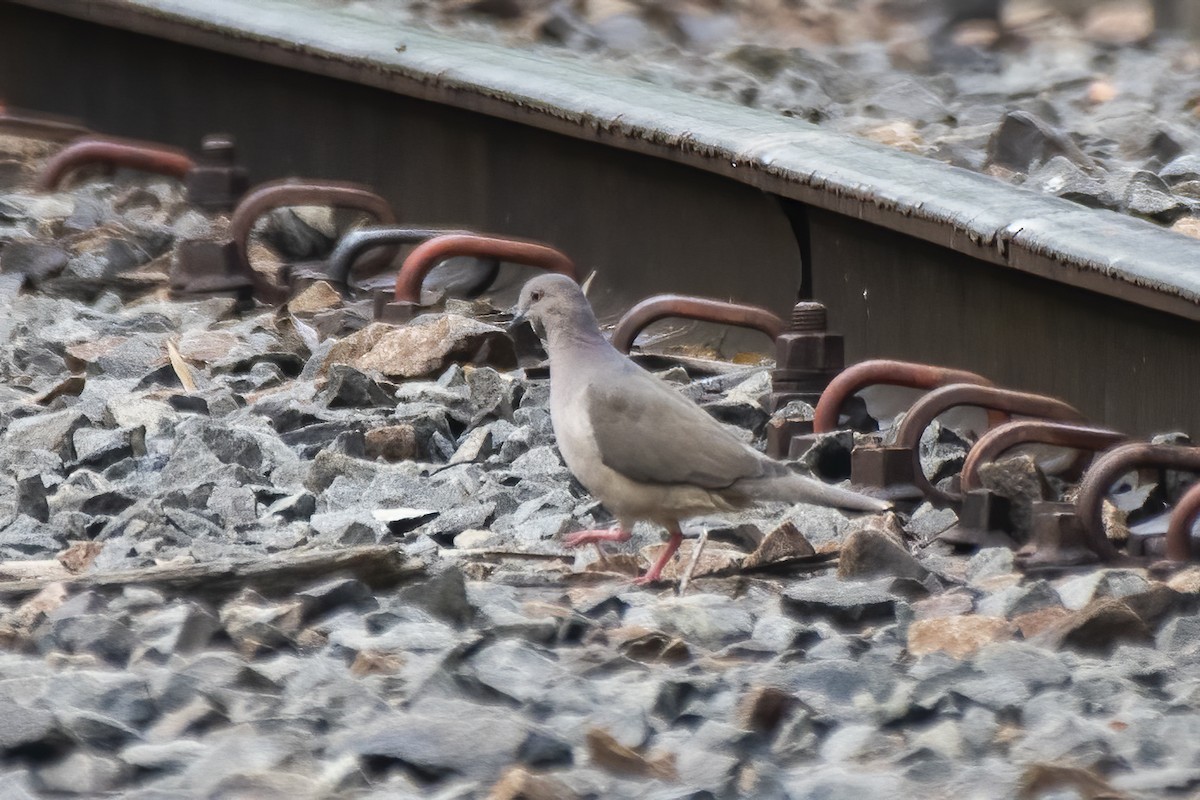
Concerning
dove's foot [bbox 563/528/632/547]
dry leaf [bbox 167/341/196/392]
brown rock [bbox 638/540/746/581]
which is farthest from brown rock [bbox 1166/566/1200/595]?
dry leaf [bbox 167/341/196/392]

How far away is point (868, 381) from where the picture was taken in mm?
4809

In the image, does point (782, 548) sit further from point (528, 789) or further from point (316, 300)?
point (316, 300)

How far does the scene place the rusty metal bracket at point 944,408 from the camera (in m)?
4.45

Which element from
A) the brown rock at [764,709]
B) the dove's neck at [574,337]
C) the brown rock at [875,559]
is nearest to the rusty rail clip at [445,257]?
the dove's neck at [574,337]

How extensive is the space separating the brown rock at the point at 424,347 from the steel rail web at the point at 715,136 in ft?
2.71

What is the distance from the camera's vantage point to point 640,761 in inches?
111

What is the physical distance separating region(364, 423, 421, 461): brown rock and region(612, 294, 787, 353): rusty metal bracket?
946 millimetres

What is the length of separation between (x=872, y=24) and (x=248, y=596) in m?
10.3

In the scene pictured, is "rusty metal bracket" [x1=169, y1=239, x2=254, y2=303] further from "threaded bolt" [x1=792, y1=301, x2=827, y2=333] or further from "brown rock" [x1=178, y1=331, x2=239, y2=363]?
"threaded bolt" [x1=792, y1=301, x2=827, y2=333]

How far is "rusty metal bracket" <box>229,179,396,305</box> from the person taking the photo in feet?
21.9

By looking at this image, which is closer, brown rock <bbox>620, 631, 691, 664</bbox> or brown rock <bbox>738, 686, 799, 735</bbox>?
brown rock <bbox>738, 686, 799, 735</bbox>

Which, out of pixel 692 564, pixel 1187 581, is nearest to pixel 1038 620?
pixel 1187 581

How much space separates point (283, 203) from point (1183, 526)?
3770mm

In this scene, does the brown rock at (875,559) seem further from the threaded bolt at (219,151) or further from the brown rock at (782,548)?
the threaded bolt at (219,151)
